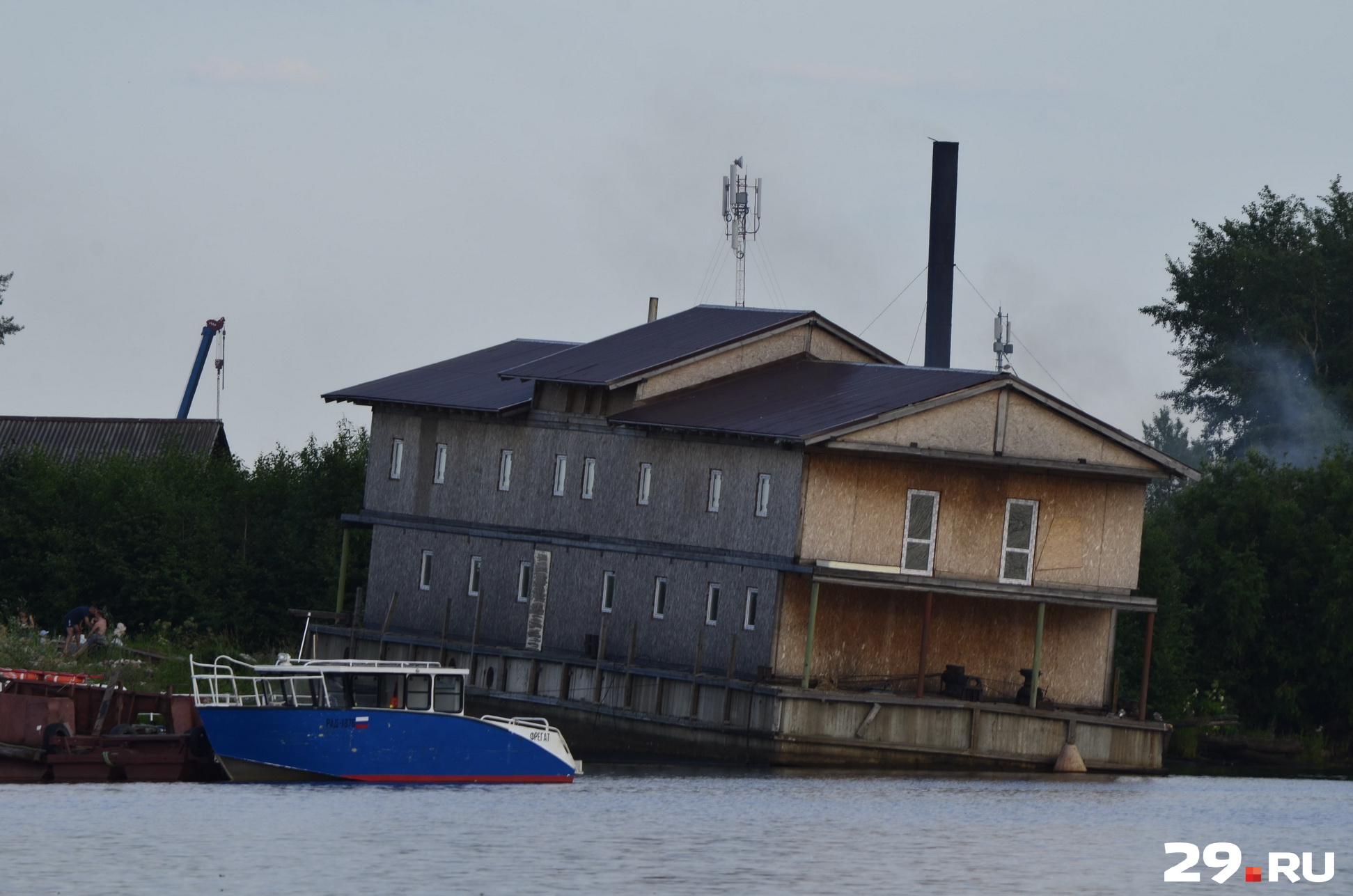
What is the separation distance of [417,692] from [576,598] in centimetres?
1594

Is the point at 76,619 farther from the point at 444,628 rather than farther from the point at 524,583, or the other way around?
the point at 524,583

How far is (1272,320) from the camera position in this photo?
109 m

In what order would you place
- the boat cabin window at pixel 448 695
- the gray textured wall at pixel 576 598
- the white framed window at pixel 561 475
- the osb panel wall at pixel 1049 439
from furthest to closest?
the white framed window at pixel 561 475 → the gray textured wall at pixel 576 598 → the osb panel wall at pixel 1049 439 → the boat cabin window at pixel 448 695

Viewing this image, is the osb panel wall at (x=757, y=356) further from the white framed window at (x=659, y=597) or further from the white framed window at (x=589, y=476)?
the white framed window at (x=659, y=597)

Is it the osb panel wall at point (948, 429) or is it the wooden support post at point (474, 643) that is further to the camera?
the wooden support post at point (474, 643)

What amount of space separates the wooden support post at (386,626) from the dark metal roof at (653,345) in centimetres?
720

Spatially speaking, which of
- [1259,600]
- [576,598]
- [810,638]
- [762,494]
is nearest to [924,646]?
[810,638]

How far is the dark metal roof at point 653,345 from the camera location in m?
64.3

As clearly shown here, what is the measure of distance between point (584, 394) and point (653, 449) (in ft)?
11.6

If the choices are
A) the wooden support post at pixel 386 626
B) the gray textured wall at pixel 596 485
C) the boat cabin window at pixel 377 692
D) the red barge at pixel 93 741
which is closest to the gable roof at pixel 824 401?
the gray textured wall at pixel 596 485

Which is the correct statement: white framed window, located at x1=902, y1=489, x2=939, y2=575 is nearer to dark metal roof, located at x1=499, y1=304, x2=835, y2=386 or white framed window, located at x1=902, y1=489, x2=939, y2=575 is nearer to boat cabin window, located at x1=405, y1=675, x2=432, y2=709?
dark metal roof, located at x1=499, y1=304, x2=835, y2=386

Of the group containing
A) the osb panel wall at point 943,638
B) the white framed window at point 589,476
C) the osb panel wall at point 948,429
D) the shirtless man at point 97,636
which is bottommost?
the shirtless man at point 97,636

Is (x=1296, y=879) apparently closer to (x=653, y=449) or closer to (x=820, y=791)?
(x=820, y=791)

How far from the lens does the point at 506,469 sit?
67.2 metres
